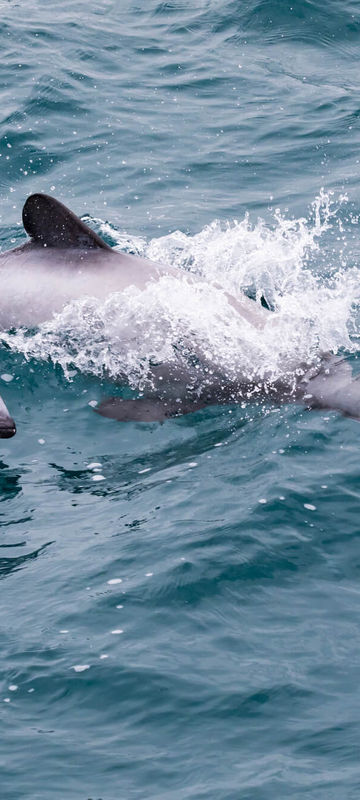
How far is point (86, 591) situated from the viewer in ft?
28.7

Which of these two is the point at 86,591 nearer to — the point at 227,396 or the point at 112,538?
the point at 112,538

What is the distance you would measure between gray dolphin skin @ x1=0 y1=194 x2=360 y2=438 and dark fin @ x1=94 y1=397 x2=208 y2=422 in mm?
10

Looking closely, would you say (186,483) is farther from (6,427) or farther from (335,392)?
(335,392)

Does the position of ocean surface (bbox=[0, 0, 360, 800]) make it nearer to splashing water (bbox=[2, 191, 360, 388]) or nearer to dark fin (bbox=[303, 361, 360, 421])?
splashing water (bbox=[2, 191, 360, 388])

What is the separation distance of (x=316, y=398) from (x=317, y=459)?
1224 millimetres

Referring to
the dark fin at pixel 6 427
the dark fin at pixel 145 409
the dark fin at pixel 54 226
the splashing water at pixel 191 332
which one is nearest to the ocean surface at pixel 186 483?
the splashing water at pixel 191 332

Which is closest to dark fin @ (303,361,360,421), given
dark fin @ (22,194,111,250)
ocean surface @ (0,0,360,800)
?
ocean surface @ (0,0,360,800)

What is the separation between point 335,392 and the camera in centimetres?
1149

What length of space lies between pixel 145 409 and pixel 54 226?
221cm

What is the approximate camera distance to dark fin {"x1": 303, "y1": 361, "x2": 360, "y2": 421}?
11289mm

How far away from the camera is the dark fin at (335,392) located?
37.0 feet

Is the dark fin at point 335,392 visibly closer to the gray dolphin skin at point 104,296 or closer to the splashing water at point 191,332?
the gray dolphin skin at point 104,296

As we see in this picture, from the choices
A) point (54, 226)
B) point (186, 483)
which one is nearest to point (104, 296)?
point (54, 226)

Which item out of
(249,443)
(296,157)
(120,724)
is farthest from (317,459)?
(296,157)
